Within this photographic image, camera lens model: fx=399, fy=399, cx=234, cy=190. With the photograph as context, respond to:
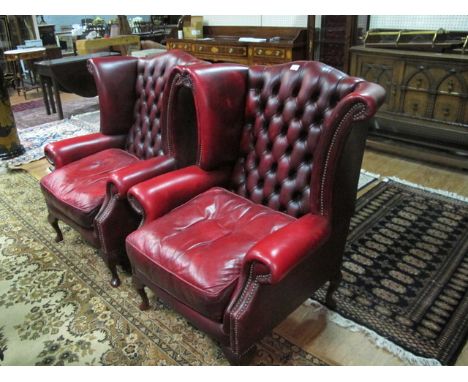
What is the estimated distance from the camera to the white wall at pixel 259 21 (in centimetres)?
433

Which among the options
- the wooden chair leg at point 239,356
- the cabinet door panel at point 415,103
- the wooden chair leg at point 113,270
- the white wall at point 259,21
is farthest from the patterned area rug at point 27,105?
the wooden chair leg at point 239,356

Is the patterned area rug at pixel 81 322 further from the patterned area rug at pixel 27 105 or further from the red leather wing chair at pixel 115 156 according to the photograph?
the patterned area rug at pixel 27 105

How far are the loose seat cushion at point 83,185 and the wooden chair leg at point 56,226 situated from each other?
0.15 meters

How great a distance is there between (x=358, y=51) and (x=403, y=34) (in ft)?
1.24

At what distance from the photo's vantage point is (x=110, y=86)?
2457 mm

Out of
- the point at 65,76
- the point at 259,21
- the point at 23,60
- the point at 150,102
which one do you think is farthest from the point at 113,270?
the point at 23,60

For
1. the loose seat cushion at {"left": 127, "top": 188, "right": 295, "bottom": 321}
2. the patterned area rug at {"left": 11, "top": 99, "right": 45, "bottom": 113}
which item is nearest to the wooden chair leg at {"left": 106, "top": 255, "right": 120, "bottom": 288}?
the loose seat cushion at {"left": 127, "top": 188, "right": 295, "bottom": 321}

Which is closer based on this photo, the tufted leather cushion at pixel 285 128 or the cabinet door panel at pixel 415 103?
the tufted leather cushion at pixel 285 128

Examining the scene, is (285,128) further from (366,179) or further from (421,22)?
(421,22)

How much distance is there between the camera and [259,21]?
4730 mm

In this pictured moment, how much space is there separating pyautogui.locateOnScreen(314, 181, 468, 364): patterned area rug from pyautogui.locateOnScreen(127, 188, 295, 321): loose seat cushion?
571 mm

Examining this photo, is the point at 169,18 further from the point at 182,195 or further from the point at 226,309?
the point at 226,309

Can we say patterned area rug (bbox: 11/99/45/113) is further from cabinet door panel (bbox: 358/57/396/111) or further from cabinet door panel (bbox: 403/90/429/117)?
cabinet door panel (bbox: 403/90/429/117)

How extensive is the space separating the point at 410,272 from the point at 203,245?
3.90 ft
